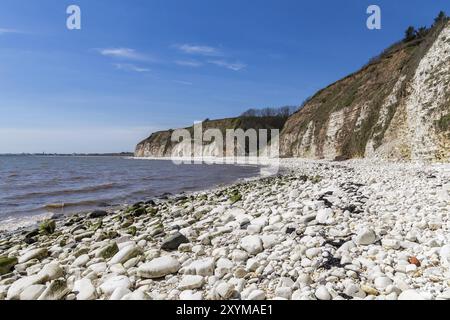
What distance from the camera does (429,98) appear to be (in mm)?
16219

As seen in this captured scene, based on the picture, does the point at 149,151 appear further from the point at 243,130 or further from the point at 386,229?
the point at 386,229

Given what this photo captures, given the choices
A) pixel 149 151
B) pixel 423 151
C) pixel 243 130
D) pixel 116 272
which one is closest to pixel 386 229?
pixel 116 272

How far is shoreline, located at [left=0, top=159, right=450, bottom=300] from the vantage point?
3.12 metres

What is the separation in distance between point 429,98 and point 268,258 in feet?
57.9

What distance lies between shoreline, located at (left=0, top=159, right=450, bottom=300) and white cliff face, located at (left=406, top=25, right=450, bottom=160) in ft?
35.6

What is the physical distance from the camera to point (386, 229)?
4.61m


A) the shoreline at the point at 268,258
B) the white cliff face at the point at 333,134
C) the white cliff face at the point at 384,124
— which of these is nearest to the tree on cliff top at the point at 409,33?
the white cliff face at the point at 333,134

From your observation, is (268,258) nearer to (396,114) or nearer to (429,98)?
(429,98)

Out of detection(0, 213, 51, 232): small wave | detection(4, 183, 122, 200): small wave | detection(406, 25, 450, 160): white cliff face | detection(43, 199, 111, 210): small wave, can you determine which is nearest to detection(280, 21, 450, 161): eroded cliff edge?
detection(406, 25, 450, 160): white cliff face

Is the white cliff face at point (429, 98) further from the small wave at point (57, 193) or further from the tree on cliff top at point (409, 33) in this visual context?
the tree on cliff top at point (409, 33)

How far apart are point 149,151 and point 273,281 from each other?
13756 cm

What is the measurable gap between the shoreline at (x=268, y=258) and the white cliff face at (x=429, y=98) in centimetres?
1084

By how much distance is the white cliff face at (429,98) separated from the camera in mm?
15030

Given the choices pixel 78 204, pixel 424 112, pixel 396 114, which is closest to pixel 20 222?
pixel 78 204
